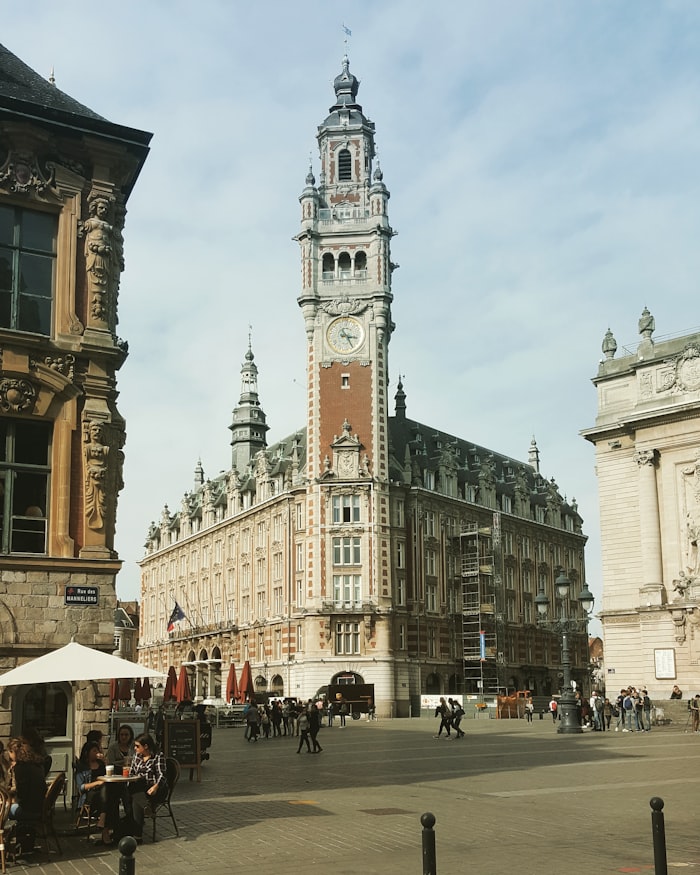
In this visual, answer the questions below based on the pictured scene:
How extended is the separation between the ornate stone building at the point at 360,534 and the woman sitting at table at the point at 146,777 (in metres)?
58.3

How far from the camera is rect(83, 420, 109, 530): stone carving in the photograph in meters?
21.0

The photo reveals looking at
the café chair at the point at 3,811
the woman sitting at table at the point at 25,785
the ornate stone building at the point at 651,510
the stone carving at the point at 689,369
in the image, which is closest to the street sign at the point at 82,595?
the woman sitting at table at the point at 25,785

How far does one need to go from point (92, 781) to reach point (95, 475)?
7.38m

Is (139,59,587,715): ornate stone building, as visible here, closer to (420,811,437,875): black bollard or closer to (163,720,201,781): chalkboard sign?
(163,720,201,781): chalkboard sign

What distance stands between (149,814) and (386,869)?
4682mm

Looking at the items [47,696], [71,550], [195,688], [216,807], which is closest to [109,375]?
[71,550]

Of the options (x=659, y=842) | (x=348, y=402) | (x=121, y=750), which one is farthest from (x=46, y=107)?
(x=348, y=402)

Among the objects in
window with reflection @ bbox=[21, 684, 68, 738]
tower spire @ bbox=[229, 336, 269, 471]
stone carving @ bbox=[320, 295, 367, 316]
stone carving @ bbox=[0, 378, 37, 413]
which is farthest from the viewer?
tower spire @ bbox=[229, 336, 269, 471]

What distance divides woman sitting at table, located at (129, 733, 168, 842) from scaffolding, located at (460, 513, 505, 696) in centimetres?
6657

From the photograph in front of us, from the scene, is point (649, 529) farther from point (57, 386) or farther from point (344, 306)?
point (57, 386)

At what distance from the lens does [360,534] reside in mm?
74812

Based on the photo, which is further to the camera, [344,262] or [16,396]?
[344,262]

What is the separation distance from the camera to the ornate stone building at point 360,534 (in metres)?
74.5

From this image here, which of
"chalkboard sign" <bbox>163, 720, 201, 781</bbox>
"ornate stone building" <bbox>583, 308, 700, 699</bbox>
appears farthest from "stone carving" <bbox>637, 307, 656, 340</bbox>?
"chalkboard sign" <bbox>163, 720, 201, 781</bbox>
